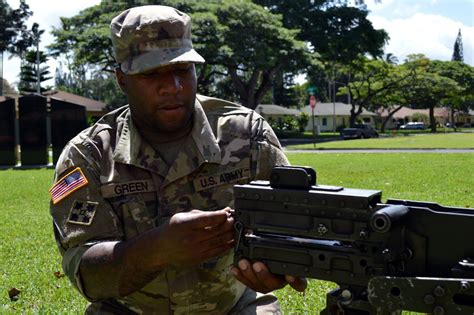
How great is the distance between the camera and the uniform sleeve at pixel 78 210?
2.28 metres

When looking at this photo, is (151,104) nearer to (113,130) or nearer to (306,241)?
(113,130)

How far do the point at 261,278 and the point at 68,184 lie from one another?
91 centimetres

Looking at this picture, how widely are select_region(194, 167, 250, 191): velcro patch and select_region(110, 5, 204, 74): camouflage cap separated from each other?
488 millimetres

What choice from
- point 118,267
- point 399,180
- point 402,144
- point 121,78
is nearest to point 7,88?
point 402,144

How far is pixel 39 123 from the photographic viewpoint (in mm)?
17469

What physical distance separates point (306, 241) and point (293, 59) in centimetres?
3077

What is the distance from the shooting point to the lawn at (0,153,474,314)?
4.23m

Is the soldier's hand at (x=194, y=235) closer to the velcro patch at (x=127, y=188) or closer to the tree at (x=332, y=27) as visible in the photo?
the velcro patch at (x=127, y=188)

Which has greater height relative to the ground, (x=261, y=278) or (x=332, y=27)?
(x=332, y=27)

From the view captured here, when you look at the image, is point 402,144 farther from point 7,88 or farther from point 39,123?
point 7,88

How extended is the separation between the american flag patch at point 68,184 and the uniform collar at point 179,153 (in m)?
0.17

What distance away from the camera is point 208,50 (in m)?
29.0

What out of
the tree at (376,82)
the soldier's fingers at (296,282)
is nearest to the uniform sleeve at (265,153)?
the soldier's fingers at (296,282)

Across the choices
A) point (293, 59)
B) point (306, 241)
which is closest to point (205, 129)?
point (306, 241)
